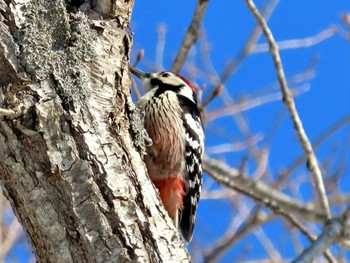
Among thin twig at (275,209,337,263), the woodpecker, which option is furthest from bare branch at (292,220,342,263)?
the woodpecker

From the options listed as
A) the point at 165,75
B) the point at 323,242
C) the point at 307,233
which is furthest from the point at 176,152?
the point at 323,242

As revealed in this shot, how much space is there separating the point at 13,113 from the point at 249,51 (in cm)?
345

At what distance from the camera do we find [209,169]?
4.68 meters

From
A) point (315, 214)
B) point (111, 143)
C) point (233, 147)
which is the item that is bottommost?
point (111, 143)

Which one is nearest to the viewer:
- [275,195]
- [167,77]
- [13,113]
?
[13,113]

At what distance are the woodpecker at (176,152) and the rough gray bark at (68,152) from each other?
136 cm

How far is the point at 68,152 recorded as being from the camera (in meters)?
2.31

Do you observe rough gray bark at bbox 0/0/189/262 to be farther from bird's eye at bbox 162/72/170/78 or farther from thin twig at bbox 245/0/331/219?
bird's eye at bbox 162/72/170/78

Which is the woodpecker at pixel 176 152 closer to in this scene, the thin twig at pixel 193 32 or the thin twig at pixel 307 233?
the thin twig at pixel 193 32

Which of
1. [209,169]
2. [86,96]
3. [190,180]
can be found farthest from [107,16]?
[209,169]

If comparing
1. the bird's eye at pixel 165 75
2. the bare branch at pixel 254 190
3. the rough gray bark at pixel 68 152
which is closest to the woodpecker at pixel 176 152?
the bird's eye at pixel 165 75

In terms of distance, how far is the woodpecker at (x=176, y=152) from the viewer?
391cm

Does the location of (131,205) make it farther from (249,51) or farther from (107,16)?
(249,51)

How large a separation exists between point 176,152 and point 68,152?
1731 mm
